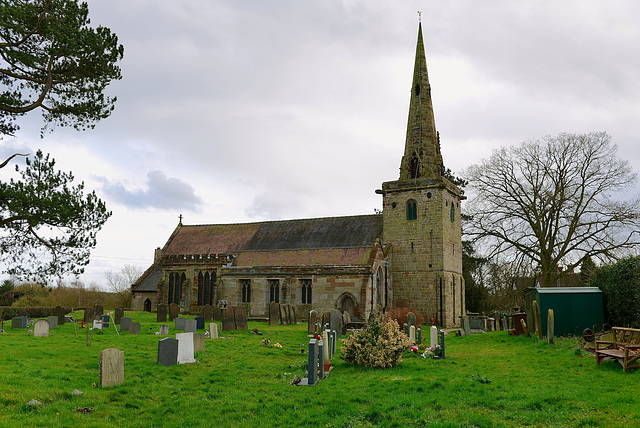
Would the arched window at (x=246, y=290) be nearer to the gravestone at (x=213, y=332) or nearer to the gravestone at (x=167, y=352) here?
the gravestone at (x=213, y=332)

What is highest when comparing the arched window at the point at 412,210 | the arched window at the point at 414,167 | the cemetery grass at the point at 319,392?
the arched window at the point at 414,167

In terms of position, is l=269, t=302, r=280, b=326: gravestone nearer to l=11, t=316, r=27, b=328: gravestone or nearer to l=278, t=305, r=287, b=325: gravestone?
l=278, t=305, r=287, b=325: gravestone

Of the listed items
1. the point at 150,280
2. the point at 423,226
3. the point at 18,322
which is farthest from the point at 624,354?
the point at 150,280

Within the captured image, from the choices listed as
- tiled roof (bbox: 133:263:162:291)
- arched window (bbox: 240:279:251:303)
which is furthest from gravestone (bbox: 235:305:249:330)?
tiled roof (bbox: 133:263:162:291)

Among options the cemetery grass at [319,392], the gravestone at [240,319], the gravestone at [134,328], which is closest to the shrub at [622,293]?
the cemetery grass at [319,392]

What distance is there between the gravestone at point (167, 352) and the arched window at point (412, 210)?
22816mm

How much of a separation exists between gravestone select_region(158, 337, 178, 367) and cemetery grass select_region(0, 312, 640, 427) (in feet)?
1.23

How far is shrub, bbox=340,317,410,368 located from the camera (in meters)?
12.9

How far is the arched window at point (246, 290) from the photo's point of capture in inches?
1364

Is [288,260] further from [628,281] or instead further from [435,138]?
[628,281]

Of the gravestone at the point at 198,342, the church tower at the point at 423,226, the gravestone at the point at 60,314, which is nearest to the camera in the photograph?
the gravestone at the point at 198,342

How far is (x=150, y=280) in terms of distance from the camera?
139 feet

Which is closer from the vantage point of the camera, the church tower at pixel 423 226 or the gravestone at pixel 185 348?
the gravestone at pixel 185 348

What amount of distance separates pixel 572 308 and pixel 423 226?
14.3m
